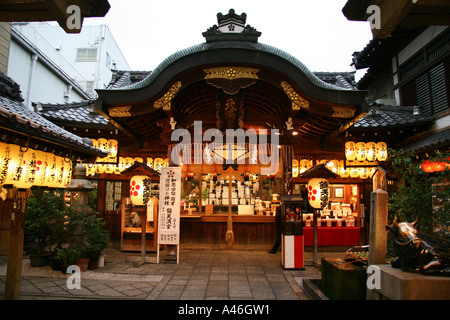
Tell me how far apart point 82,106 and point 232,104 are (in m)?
7.82

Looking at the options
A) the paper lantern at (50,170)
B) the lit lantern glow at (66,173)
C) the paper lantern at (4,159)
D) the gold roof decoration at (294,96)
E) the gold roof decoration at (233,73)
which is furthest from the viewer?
the gold roof decoration at (294,96)

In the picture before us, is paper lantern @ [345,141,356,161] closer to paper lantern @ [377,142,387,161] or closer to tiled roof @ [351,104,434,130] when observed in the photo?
tiled roof @ [351,104,434,130]

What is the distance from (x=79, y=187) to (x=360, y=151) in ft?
34.8

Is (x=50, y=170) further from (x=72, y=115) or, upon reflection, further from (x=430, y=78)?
(x=430, y=78)

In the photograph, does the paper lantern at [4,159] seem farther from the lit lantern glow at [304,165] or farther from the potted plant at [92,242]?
the lit lantern glow at [304,165]

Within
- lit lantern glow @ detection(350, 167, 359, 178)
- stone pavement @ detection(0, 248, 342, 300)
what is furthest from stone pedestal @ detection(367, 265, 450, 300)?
lit lantern glow @ detection(350, 167, 359, 178)

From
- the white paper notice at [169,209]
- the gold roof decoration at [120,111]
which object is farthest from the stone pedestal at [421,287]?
the gold roof decoration at [120,111]

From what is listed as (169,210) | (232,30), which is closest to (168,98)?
(232,30)

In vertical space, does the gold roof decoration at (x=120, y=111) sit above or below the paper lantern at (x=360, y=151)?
above

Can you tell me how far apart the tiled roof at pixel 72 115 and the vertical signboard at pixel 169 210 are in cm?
391

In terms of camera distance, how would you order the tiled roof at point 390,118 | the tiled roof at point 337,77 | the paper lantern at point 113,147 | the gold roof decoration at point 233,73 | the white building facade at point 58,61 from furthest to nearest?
the white building facade at point 58,61 < the tiled roof at point 337,77 < the paper lantern at point 113,147 < the tiled roof at point 390,118 < the gold roof decoration at point 233,73

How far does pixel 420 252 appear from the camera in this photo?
4.73 meters

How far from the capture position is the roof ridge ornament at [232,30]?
8656 millimetres

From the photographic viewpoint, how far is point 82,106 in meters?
13.5
